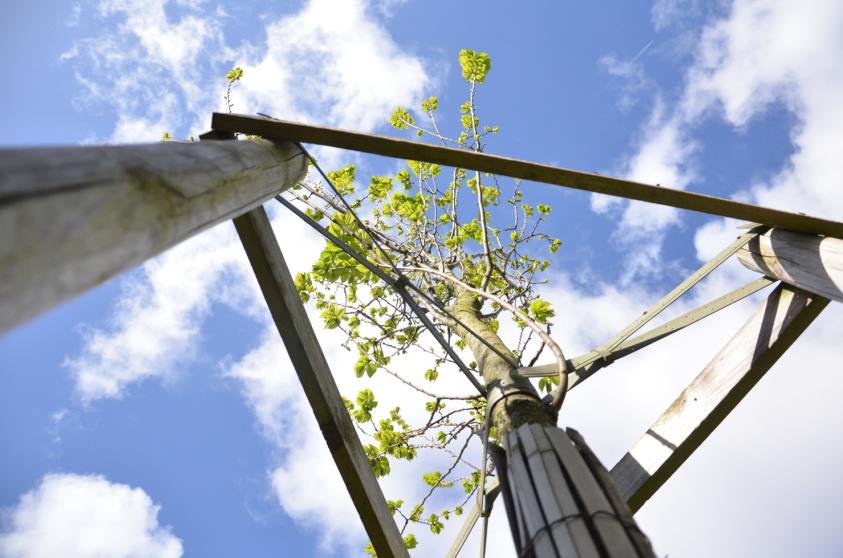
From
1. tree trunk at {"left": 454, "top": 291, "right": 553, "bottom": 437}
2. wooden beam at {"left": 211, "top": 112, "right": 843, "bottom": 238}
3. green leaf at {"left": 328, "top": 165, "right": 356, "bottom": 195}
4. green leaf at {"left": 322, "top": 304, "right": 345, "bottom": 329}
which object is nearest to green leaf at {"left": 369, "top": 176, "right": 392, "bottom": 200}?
green leaf at {"left": 328, "top": 165, "right": 356, "bottom": 195}

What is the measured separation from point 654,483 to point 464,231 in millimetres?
3087

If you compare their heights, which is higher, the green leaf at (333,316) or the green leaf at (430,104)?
the green leaf at (430,104)

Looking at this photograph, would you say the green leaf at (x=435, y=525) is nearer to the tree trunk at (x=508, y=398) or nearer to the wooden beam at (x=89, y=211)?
the tree trunk at (x=508, y=398)

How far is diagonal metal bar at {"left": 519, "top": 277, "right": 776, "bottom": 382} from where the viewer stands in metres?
1.91

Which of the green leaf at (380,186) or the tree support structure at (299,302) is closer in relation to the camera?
the tree support structure at (299,302)

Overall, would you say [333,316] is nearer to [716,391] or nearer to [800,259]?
[716,391]

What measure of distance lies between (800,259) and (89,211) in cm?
213

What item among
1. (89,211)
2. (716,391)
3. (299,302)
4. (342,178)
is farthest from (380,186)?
(89,211)

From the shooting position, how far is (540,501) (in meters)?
1.12

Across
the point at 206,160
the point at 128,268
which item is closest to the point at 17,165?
the point at 128,268

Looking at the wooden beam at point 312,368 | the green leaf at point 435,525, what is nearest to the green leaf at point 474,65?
the wooden beam at point 312,368

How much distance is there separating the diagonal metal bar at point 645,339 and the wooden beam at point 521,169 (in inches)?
15.1

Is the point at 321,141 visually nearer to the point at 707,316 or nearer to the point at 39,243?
the point at 39,243

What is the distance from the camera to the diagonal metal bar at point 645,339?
6.27 ft
